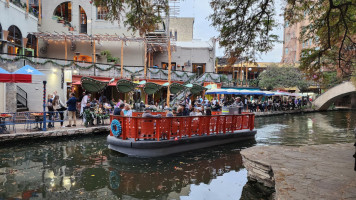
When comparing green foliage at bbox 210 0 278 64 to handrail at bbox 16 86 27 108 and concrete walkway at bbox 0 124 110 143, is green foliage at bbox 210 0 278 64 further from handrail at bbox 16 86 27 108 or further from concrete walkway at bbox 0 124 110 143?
handrail at bbox 16 86 27 108

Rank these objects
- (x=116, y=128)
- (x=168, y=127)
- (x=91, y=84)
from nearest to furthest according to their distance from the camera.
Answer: (x=168, y=127), (x=116, y=128), (x=91, y=84)

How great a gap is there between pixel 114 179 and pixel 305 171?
5.21m

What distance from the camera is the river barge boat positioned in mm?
10141

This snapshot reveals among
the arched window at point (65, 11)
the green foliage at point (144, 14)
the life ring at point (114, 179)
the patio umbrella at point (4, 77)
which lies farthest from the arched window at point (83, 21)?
the life ring at point (114, 179)

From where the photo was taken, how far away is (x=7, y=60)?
663 inches

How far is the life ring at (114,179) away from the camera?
7.48 m

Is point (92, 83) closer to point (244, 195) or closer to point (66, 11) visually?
point (244, 195)

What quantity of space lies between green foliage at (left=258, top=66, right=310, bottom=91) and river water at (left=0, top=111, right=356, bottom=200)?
29356 mm

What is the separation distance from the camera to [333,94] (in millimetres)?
35906

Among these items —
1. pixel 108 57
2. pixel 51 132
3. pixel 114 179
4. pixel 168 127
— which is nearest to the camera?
pixel 114 179

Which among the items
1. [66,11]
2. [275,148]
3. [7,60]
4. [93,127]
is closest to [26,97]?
[7,60]

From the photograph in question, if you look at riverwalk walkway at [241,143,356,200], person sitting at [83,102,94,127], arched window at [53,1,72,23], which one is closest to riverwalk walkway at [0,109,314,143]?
person sitting at [83,102,94,127]

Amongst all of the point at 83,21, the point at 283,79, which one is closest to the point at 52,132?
the point at 83,21

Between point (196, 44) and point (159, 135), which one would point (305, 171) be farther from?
point (196, 44)
